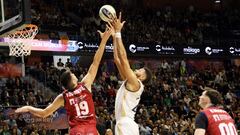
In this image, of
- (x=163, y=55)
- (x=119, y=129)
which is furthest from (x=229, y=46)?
(x=119, y=129)

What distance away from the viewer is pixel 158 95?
20.3 metres

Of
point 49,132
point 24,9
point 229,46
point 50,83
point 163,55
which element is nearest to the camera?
point 24,9

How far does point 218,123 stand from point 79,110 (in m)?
1.66

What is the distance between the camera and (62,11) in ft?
77.8

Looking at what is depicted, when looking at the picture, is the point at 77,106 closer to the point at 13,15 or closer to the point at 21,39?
the point at 13,15

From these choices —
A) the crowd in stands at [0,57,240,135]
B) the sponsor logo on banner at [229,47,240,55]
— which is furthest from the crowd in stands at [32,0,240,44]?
the crowd in stands at [0,57,240,135]

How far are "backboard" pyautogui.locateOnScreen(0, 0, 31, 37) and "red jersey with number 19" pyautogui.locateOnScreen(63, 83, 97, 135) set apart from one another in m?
2.73

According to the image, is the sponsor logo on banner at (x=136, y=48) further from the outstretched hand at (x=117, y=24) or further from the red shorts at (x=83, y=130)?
the red shorts at (x=83, y=130)

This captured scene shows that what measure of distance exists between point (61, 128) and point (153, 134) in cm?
317

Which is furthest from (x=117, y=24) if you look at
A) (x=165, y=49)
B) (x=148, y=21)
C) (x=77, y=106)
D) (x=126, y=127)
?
(x=148, y=21)

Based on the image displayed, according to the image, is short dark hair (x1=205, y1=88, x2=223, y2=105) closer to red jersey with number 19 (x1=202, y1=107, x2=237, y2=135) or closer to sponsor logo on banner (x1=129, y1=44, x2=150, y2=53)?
red jersey with number 19 (x1=202, y1=107, x2=237, y2=135)

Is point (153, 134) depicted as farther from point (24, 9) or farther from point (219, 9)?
point (219, 9)

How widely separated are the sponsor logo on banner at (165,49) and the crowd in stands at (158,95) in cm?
76

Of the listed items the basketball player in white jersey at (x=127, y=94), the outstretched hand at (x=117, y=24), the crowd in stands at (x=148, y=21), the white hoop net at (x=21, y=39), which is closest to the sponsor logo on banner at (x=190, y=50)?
the crowd in stands at (x=148, y=21)
